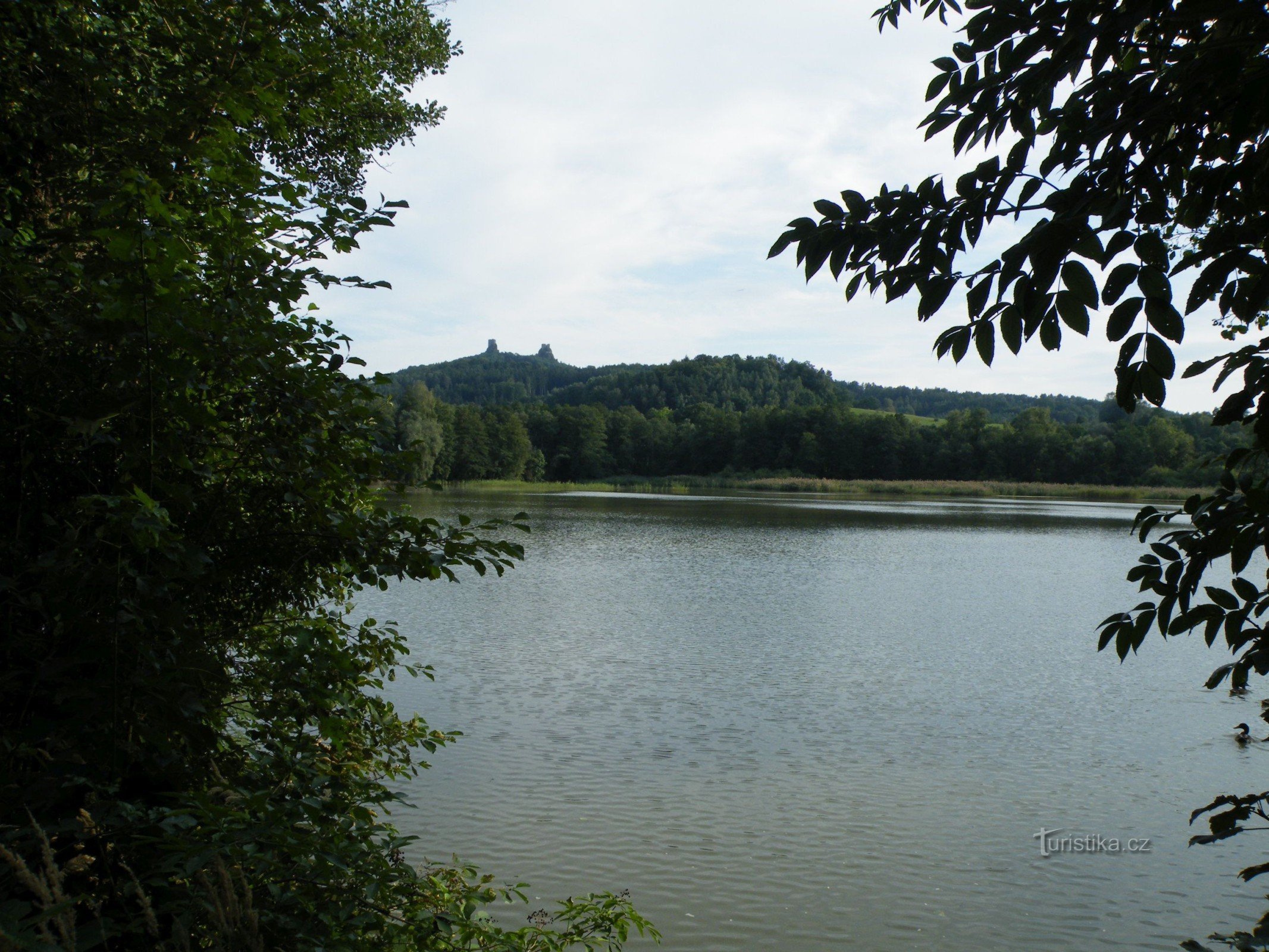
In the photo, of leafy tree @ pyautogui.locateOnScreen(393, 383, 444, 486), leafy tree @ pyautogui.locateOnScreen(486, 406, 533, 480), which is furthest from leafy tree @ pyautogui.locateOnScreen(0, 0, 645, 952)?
leafy tree @ pyautogui.locateOnScreen(486, 406, 533, 480)

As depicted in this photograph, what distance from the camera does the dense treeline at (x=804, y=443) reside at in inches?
3287

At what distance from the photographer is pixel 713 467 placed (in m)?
114

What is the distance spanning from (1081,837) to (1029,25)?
20.6 feet

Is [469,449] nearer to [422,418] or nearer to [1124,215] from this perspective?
[422,418]

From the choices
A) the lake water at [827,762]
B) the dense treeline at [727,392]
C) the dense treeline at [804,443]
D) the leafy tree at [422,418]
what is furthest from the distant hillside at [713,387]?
the lake water at [827,762]

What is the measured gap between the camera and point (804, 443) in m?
105

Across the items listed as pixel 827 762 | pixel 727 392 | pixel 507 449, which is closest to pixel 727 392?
pixel 727 392

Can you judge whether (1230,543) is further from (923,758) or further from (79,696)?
(923,758)

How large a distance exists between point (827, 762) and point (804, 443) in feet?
326

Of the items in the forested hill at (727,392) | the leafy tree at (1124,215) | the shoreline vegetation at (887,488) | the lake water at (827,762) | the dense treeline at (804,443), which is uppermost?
the forested hill at (727,392)

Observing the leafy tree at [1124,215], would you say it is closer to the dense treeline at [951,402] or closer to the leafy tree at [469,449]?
the leafy tree at [469,449]

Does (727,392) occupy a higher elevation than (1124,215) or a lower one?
higher

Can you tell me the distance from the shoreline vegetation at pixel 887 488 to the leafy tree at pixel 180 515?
203 feet

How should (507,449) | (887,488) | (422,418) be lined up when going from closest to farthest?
(422,418)
(887,488)
(507,449)
